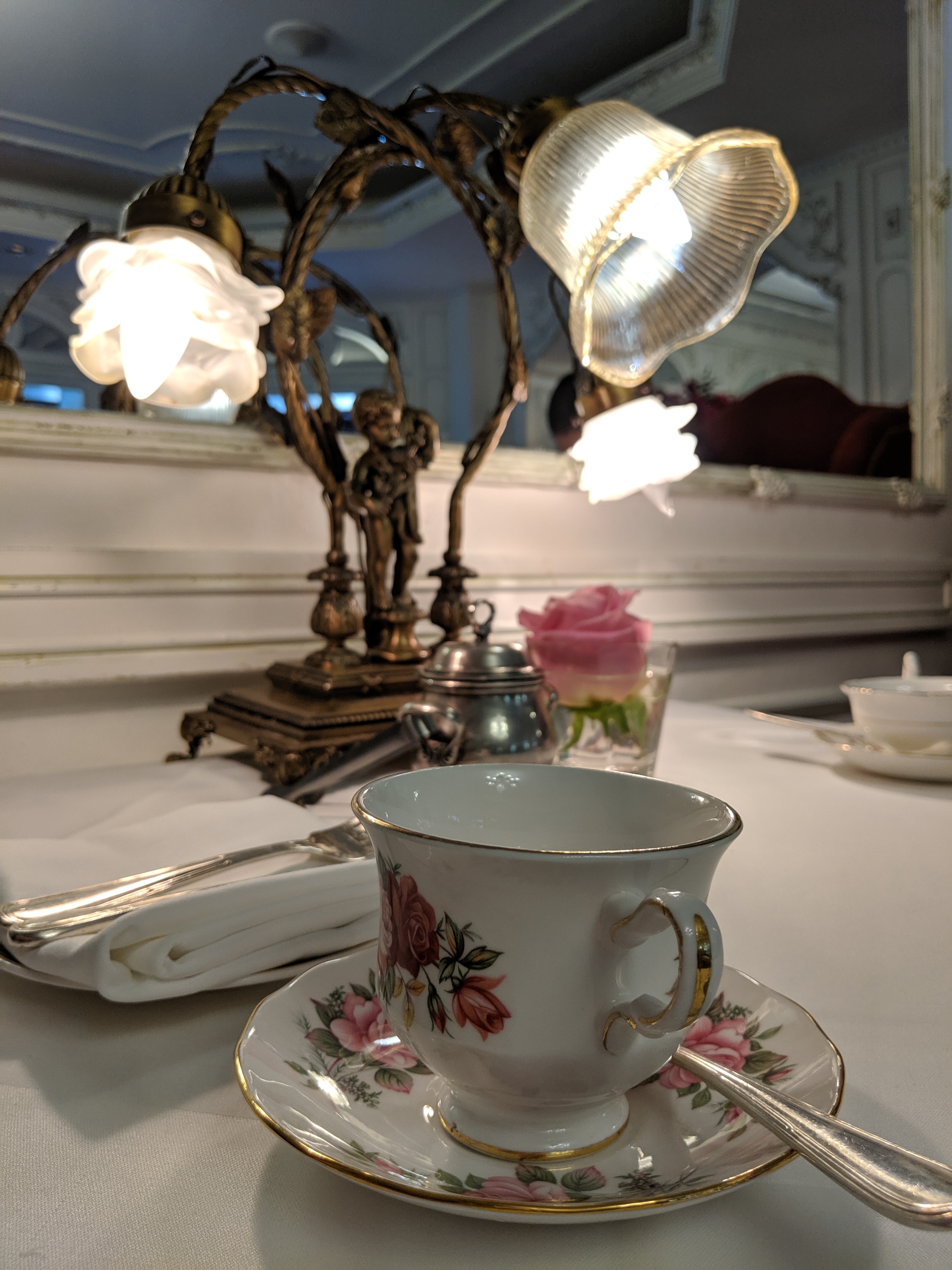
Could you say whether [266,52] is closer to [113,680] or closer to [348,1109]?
[113,680]

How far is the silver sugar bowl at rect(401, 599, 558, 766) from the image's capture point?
0.52 meters

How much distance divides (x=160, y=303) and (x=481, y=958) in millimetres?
467

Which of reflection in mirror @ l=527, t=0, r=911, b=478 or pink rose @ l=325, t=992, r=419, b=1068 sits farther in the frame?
reflection in mirror @ l=527, t=0, r=911, b=478

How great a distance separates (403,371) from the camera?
0.99 metres

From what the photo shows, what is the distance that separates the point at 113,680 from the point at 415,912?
0.60 metres

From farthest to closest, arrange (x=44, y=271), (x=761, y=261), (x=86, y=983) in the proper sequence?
(x=761, y=261) < (x=44, y=271) < (x=86, y=983)

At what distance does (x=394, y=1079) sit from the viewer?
25 cm

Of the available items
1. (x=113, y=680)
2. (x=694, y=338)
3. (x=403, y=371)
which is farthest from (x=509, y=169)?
(x=113, y=680)

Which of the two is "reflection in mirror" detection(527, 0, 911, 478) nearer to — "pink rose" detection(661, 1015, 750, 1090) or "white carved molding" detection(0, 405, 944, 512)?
"white carved molding" detection(0, 405, 944, 512)

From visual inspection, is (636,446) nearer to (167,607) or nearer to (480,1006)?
(167,607)

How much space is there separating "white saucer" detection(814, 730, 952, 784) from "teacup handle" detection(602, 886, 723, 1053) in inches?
17.9

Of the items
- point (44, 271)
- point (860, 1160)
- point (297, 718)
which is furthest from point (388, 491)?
point (860, 1160)

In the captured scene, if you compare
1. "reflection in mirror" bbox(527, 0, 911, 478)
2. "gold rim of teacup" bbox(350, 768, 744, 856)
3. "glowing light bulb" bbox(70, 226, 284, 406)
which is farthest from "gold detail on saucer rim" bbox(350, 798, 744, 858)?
"reflection in mirror" bbox(527, 0, 911, 478)

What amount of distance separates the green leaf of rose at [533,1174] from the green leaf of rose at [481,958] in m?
0.05
